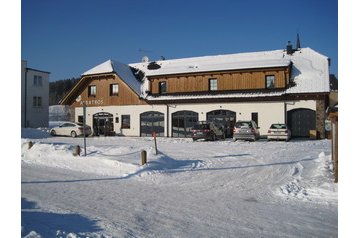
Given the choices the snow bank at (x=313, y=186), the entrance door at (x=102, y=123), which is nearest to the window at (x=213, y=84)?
the entrance door at (x=102, y=123)

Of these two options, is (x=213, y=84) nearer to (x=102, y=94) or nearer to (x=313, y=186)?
(x=102, y=94)

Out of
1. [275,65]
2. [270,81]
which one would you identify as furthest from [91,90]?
[275,65]

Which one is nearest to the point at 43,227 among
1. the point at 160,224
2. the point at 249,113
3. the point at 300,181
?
the point at 160,224

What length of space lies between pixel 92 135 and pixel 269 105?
585 inches

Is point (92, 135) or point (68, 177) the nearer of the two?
point (68, 177)

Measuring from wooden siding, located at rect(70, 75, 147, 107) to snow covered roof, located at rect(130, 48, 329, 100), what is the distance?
1.78m

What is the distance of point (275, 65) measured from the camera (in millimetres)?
23703

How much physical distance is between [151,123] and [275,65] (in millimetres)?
10721

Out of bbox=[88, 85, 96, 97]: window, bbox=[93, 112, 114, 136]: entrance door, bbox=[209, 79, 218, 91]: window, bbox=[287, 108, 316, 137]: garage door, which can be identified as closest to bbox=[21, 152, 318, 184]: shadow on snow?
bbox=[287, 108, 316, 137]: garage door

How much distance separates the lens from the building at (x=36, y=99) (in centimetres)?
3119

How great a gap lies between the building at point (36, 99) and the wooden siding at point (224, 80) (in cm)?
1206

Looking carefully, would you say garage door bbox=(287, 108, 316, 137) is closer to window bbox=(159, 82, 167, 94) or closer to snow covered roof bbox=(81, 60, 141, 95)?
window bbox=(159, 82, 167, 94)

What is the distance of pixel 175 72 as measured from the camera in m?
27.0
